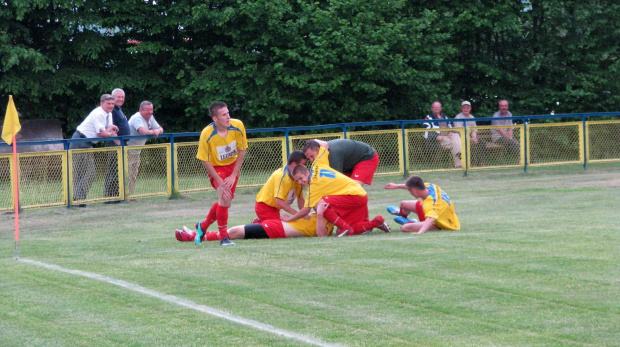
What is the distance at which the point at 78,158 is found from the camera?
16.6 metres

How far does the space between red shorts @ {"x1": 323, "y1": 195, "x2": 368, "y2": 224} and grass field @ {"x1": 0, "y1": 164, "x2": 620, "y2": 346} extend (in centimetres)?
37

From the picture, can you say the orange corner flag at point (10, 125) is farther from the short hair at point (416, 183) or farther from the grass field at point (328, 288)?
the short hair at point (416, 183)

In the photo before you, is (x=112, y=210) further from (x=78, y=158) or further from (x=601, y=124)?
(x=601, y=124)

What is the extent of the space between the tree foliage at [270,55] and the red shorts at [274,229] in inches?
493

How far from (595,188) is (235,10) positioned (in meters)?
10.6

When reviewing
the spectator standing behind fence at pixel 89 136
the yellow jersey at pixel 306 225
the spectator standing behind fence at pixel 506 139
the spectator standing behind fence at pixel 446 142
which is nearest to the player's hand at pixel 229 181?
the yellow jersey at pixel 306 225

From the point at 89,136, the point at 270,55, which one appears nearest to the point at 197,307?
the point at 89,136

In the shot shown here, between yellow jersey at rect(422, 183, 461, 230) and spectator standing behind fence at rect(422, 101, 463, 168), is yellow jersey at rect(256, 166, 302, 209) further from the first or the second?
spectator standing behind fence at rect(422, 101, 463, 168)

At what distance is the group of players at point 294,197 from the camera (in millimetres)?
11281

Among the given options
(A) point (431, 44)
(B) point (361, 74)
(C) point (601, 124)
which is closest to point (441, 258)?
(C) point (601, 124)

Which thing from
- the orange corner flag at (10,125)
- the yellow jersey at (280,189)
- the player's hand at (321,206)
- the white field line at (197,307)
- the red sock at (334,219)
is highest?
the orange corner flag at (10,125)

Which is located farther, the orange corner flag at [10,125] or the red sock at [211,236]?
the red sock at [211,236]

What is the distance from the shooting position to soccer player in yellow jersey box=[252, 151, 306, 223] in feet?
37.4

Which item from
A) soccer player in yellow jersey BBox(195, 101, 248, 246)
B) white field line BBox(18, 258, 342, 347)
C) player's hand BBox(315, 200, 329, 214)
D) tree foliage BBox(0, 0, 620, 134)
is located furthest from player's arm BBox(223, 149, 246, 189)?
tree foliage BBox(0, 0, 620, 134)
